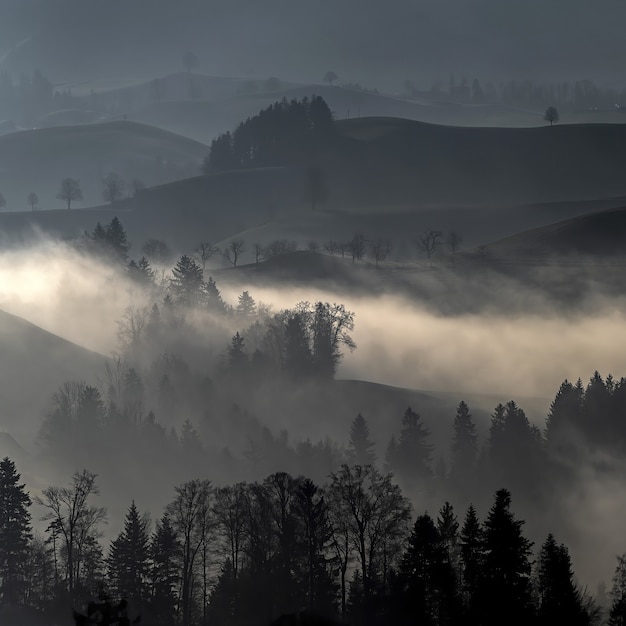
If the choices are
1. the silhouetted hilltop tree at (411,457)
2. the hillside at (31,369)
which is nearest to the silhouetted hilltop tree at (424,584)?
the silhouetted hilltop tree at (411,457)

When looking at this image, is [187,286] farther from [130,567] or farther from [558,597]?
[558,597]

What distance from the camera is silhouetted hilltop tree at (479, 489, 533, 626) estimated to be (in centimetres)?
5622

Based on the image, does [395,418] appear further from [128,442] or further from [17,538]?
[17,538]

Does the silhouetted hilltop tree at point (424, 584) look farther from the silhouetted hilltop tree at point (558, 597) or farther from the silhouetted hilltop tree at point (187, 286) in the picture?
the silhouetted hilltop tree at point (187, 286)

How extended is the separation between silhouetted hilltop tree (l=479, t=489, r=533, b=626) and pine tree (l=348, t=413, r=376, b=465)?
2350 inches

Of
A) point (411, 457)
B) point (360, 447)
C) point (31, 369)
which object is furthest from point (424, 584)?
point (31, 369)

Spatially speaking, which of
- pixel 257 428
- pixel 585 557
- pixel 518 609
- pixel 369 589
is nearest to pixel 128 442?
pixel 257 428

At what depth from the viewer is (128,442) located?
12119 cm

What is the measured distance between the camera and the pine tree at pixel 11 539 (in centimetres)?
7031

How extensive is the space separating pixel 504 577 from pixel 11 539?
1195 inches

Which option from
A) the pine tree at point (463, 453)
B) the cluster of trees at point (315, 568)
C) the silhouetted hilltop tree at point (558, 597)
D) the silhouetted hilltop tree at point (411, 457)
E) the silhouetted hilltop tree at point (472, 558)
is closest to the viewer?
the silhouetted hilltop tree at point (558, 597)

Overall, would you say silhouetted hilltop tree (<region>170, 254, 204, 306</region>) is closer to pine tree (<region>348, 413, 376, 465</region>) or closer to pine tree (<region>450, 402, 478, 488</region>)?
pine tree (<region>348, 413, 376, 465</region>)

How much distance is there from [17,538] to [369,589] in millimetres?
22362

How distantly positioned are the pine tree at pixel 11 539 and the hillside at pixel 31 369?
51600 mm
